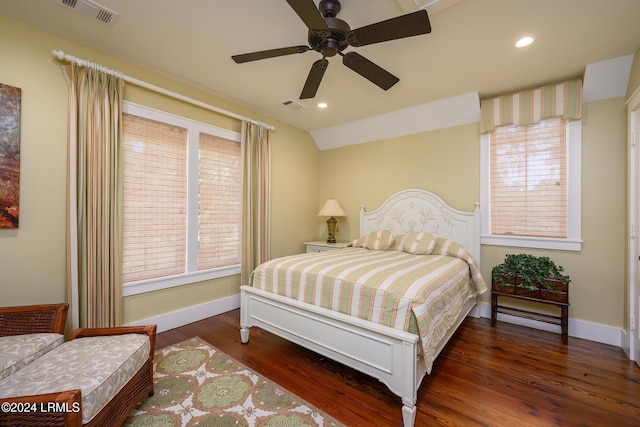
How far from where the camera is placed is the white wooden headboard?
347cm

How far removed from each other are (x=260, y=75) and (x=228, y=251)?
7.25 feet

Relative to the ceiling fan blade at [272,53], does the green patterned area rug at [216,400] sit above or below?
below

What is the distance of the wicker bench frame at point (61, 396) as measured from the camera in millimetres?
1159

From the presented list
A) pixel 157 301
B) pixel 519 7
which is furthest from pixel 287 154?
pixel 519 7

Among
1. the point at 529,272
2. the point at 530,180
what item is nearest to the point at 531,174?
the point at 530,180

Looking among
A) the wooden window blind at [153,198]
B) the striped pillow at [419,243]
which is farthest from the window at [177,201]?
the striped pillow at [419,243]

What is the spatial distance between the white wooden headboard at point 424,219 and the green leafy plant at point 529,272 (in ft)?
1.32

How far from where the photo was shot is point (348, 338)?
1.97 metres

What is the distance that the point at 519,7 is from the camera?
75.0 inches

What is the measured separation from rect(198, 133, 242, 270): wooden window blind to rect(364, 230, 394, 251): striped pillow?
181 cm

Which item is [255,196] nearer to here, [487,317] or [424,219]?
[424,219]

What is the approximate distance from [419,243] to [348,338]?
190 cm

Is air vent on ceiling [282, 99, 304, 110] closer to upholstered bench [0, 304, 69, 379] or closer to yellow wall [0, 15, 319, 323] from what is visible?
yellow wall [0, 15, 319, 323]

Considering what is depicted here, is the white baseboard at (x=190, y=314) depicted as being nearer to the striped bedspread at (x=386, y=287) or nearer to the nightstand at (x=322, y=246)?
the striped bedspread at (x=386, y=287)
